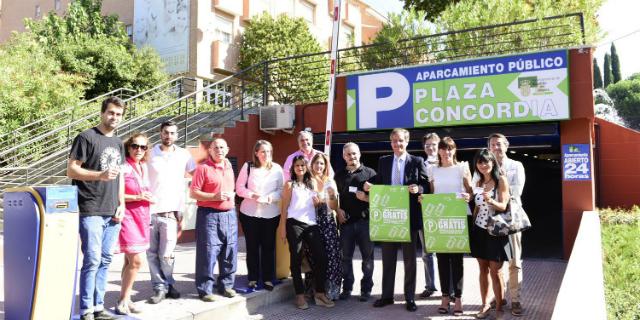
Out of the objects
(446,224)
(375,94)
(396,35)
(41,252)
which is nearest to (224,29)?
(396,35)

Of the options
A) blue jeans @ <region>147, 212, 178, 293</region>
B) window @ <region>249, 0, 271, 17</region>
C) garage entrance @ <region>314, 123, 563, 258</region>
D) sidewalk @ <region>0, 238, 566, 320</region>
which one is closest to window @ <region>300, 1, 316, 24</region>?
window @ <region>249, 0, 271, 17</region>

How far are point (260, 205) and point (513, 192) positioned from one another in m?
2.78

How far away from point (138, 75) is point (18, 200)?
20.3 meters

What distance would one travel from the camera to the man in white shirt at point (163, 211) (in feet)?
16.0

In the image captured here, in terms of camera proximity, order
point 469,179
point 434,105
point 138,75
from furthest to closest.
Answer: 1. point 138,75
2. point 434,105
3. point 469,179

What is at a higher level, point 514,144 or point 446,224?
point 514,144

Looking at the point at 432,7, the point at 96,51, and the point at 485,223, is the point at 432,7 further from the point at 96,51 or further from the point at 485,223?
the point at 485,223

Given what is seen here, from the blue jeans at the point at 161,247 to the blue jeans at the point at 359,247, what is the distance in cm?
196

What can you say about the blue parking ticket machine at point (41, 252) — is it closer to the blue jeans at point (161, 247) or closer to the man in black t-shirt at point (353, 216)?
the blue jeans at point (161, 247)

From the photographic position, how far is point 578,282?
3557 mm

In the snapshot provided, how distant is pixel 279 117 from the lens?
35.6 feet

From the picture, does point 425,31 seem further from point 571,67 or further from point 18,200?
point 18,200

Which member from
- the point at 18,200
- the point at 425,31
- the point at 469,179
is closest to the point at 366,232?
the point at 469,179

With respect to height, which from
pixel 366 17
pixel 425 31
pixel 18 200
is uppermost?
pixel 366 17
